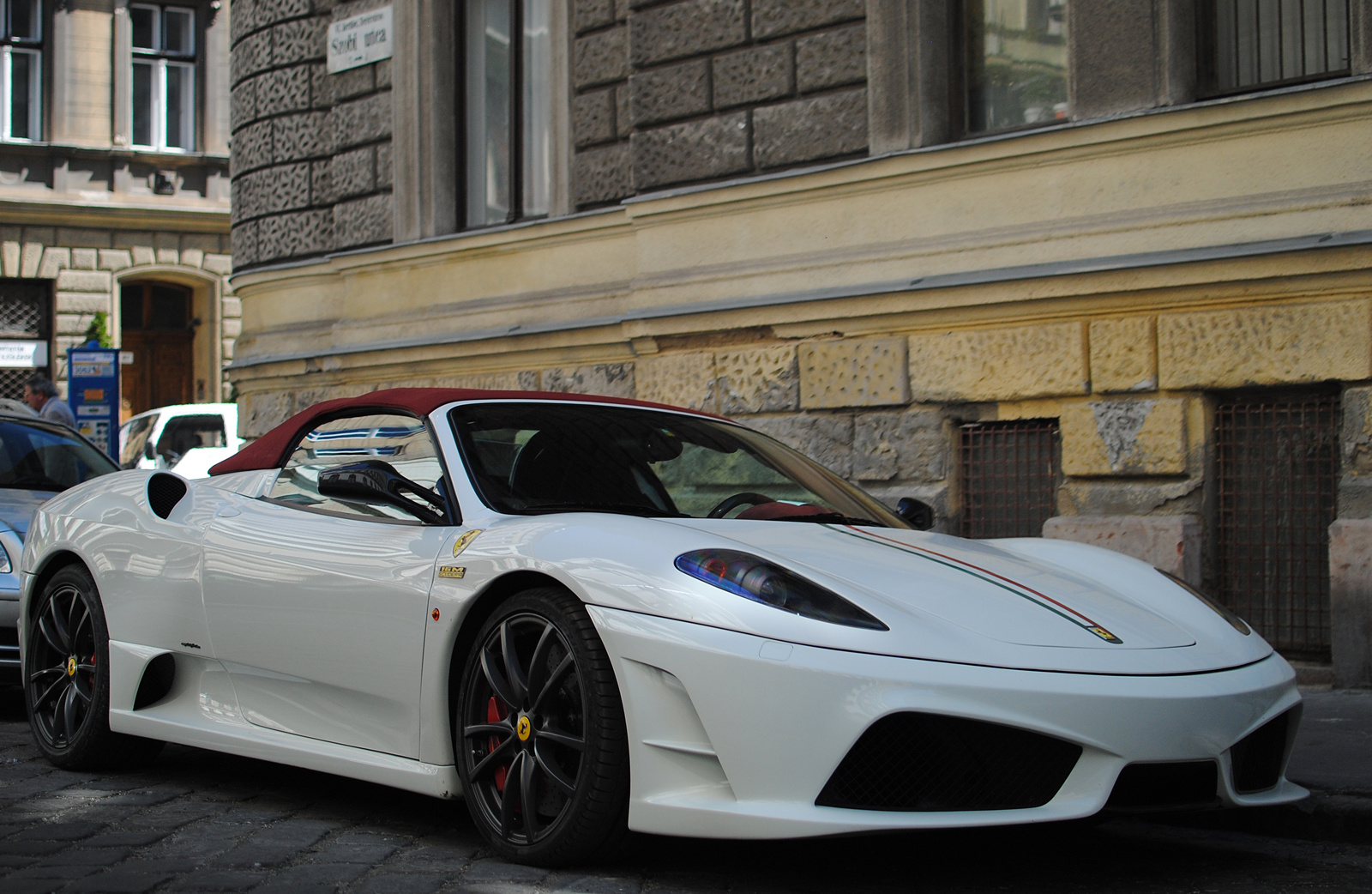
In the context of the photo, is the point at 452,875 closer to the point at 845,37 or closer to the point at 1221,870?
the point at 1221,870

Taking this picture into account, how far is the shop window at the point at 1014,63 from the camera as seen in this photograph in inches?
347

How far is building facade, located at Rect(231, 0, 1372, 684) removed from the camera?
7504mm

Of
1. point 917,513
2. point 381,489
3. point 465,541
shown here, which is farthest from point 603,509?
point 917,513

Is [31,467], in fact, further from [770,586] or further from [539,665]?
[770,586]

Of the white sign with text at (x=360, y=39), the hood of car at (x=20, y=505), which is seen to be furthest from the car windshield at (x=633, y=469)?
the white sign with text at (x=360, y=39)

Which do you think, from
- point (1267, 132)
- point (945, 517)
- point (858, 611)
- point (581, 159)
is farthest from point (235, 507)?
point (581, 159)

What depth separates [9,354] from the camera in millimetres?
25469

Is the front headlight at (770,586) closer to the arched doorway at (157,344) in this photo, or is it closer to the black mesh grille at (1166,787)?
the black mesh grille at (1166,787)

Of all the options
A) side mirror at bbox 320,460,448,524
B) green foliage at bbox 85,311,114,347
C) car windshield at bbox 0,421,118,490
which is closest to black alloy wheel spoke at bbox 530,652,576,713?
side mirror at bbox 320,460,448,524

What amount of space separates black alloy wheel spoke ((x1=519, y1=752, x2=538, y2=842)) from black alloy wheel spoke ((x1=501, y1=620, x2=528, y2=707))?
0.13 meters

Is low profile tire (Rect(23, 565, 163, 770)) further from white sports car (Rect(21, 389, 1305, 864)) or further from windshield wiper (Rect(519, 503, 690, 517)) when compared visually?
windshield wiper (Rect(519, 503, 690, 517))

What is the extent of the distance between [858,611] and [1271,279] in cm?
497

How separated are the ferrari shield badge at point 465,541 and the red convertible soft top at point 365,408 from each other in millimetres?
632

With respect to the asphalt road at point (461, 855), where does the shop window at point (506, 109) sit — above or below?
above
